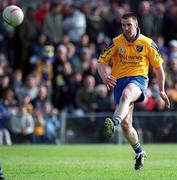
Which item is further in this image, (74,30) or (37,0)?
(37,0)

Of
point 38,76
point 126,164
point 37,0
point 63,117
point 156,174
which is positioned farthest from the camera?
point 37,0

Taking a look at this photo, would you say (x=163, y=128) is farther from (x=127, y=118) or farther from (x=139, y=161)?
(x=127, y=118)

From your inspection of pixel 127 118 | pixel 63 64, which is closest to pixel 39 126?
pixel 63 64

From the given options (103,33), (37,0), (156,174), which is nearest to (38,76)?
(103,33)

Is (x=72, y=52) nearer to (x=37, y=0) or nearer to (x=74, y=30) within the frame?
(x=74, y=30)

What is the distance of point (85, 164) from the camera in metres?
14.6

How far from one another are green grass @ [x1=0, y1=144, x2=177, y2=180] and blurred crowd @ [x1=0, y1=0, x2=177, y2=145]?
3.24 meters

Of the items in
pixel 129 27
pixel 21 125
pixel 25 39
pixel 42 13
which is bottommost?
pixel 21 125

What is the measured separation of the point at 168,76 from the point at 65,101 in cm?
352

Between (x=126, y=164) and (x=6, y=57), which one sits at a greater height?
(x=6, y=57)

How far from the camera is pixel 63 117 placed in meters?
23.2

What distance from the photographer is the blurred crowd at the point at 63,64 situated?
23359 millimetres

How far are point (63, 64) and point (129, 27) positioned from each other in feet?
39.3

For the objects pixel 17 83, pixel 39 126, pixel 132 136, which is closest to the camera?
pixel 132 136
